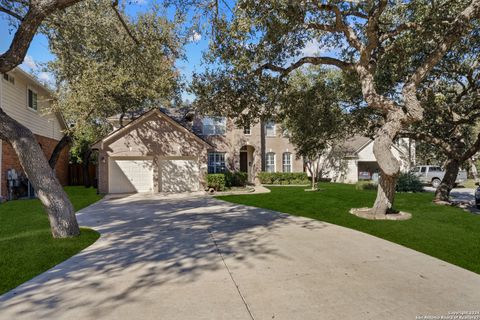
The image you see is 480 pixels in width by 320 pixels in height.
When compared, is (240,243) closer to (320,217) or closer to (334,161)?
(320,217)

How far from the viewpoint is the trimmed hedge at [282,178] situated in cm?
2488

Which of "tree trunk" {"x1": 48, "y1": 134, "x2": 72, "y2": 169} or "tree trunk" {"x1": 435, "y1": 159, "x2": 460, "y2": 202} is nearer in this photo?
"tree trunk" {"x1": 435, "y1": 159, "x2": 460, "y2": 202}

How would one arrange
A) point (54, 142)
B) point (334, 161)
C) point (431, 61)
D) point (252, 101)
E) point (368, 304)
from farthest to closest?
point (334, 161) → point (54, 142) → point (252, 101) → point (431, 61) → point (368, 304)

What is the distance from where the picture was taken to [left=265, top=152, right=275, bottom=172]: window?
26266mm

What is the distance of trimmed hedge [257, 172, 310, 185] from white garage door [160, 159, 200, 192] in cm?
715

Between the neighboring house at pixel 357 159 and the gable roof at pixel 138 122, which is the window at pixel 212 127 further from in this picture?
the neighboring house at pixel 357 159

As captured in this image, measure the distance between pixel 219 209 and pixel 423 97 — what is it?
922 centimetres

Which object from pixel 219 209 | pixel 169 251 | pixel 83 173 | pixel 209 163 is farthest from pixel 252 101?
pixel 83 173

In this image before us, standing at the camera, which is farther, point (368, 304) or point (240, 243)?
point (240, 243)

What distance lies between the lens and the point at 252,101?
11312mm

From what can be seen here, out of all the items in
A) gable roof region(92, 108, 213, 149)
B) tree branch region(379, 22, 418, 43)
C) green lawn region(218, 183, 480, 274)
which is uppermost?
tree branch region(379, 22, 418, 43)

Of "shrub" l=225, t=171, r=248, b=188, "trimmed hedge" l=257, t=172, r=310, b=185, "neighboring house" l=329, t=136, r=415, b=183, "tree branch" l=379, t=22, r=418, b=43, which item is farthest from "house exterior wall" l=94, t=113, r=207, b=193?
"neighboring house" l=329, t=136, r=415, b=183

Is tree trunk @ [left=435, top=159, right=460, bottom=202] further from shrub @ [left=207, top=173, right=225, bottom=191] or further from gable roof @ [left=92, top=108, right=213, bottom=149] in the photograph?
gable roof @ [left=92, top=108, right=213, bottom=149]

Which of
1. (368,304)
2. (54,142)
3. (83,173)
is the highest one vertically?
(54,142)
